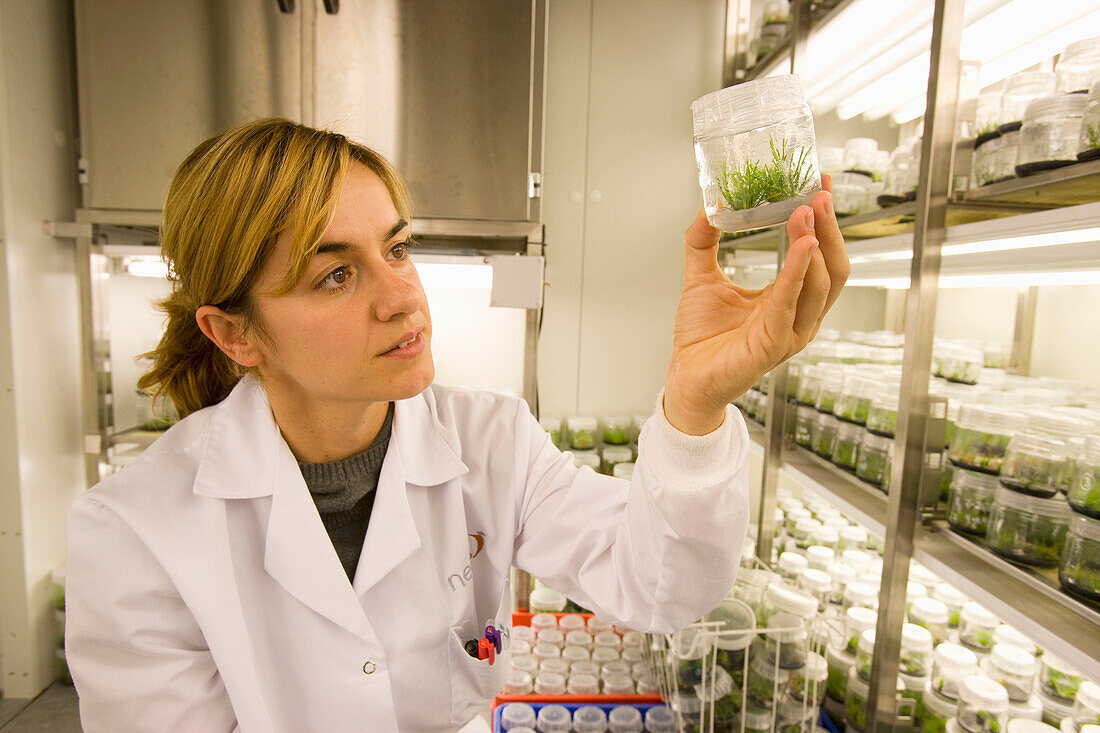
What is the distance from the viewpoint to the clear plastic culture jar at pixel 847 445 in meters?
1.56

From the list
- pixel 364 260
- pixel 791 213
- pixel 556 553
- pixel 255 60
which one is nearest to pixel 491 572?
pixel 556 553

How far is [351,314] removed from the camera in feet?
3.09

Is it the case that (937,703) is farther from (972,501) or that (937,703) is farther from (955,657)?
(972,501)

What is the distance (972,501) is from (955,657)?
313 mm

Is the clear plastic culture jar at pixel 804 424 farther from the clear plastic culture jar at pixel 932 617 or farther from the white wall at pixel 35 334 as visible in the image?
the white wall at pixel 35 334

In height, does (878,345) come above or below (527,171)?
below

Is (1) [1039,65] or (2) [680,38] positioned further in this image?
(2) [680,38]

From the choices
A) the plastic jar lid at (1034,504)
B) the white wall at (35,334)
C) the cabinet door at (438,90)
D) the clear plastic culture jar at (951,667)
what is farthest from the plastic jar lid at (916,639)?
the white wall at (35,334)

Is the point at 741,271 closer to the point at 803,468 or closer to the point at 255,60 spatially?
the point at 803,468

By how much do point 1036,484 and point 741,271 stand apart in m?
1.65

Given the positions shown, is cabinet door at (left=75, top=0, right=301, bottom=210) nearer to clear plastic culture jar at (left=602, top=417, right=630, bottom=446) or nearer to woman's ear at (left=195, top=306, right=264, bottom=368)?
woman's ear at (left=195, top=306, right=264, bottom=368)

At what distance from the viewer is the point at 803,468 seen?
1.77 m

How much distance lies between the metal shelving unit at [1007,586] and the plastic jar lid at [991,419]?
208 mm

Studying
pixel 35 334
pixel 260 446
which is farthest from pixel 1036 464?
pixel 35 334
